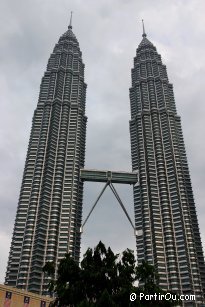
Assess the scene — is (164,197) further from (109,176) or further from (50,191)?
(50,191)

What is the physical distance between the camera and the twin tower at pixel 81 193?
141m

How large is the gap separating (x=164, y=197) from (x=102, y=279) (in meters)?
123

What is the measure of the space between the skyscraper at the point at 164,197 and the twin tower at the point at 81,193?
41cm

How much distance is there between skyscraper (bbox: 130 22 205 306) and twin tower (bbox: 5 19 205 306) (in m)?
0.41

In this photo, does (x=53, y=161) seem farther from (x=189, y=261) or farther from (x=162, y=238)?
(x=189, y=261)

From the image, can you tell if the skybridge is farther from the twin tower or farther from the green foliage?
the green foliage

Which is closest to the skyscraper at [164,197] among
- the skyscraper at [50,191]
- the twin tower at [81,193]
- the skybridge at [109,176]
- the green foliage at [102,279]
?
the twin tower at [81,193]

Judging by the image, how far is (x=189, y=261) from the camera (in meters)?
143

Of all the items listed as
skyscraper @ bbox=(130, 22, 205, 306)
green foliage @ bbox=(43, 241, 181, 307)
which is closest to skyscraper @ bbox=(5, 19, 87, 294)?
skyscraper @ bbox=(130, 22, 205, 306)

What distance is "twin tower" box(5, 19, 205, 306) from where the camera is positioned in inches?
5556

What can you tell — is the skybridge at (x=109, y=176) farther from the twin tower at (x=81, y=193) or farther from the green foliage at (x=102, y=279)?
the green foliage at (x=102, y=279)

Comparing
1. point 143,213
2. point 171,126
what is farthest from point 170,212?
point 171,126

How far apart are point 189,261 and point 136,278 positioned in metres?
110

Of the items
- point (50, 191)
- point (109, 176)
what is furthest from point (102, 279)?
point (50, 191)
